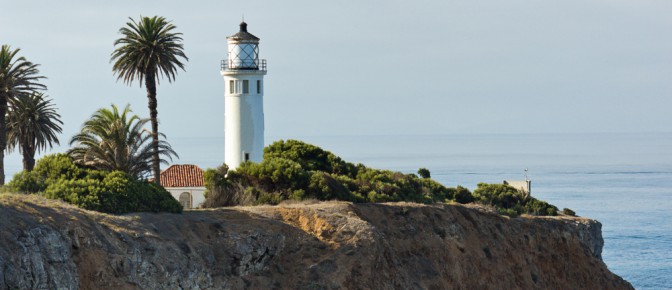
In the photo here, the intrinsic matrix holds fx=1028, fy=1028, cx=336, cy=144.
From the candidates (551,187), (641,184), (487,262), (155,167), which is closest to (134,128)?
(155,167)

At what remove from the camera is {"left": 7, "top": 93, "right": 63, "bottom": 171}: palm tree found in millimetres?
57031

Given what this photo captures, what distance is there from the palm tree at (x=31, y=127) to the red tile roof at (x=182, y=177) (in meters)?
18.5

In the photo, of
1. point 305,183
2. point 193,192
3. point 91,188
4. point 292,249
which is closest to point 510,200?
point 193,192

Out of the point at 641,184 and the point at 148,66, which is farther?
the point at 641,184

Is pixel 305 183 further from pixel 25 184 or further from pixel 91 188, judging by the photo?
pixel 25 184

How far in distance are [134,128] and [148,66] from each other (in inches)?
429

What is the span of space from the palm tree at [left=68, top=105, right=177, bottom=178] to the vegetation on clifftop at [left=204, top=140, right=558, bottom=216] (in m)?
3.64

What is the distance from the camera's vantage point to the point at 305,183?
167ft

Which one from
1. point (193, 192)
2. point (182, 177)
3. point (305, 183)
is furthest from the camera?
point (182, 177)

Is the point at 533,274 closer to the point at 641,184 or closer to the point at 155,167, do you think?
the point at 155,167

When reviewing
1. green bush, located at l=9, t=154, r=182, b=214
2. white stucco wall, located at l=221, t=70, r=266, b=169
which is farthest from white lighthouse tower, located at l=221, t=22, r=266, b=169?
green bush, located at l=9, t=154, r=182, b=214

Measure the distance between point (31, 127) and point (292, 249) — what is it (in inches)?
896

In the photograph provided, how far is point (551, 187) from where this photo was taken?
16562 centimetres

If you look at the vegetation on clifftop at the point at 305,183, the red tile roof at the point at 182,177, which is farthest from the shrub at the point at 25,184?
the red tile roof at the point at 182,177
